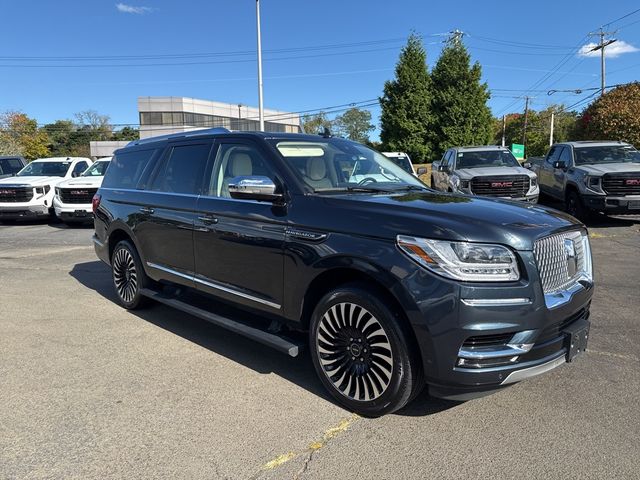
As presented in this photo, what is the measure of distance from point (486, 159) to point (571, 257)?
10813 millimetres

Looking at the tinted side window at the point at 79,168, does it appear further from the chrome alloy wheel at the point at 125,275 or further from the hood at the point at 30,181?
the chrome alloy wheel at the point at 125,275

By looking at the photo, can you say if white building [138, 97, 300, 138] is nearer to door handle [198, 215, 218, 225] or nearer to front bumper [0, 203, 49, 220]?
front bumper [0, 203, 49, 220]

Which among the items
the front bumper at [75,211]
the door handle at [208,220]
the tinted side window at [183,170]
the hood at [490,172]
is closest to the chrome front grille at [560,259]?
the door handle at [208,220]

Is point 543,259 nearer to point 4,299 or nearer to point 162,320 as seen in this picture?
point 162,320

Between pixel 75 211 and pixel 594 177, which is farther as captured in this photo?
pixel 75 211

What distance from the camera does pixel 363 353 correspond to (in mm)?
3318

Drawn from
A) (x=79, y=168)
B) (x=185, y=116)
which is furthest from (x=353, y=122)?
(x=79, y=168)

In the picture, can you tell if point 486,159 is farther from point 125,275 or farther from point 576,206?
point 125,275

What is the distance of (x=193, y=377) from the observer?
4027 mm

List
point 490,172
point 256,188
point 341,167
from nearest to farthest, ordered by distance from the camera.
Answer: point 256,188, point 341,167, point 490,172

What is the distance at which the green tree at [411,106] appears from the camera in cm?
2900

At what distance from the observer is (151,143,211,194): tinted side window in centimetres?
473

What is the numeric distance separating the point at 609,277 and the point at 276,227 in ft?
18.2

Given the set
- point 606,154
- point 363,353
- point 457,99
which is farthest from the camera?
point 457,99
